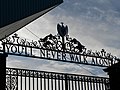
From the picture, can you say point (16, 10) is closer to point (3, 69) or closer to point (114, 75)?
point (3, 69)

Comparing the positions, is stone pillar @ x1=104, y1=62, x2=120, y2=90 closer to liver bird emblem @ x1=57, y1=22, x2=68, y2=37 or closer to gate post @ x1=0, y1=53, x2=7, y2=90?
liver bird emblem @ x1=57, y1=22, x2=68, y2=37

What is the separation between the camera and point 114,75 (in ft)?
40.9

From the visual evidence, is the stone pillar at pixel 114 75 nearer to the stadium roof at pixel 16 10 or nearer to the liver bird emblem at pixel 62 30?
the liver bird emblem at pixel 62 30

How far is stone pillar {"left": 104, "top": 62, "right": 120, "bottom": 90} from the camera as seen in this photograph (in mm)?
12287

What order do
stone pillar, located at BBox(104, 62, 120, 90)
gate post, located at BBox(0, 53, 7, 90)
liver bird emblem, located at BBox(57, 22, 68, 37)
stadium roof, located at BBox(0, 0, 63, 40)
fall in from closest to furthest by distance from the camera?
gate post, located at BBox(0, 53, 7, 90) < stadium roof, located at BBox(0, 0, 63, 40) < liver bird emblem, located at BBox(57, 22, 68, 37) < stone pillar, located at BBox(104, 62, 120, 90)

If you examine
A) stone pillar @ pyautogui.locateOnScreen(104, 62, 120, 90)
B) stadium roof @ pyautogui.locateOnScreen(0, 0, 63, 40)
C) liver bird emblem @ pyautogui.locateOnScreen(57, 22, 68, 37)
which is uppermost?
stadium roof @ pyautogui.locateOnScreen(0, 0, 63, 40)

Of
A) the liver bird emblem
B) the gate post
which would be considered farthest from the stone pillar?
the gate post

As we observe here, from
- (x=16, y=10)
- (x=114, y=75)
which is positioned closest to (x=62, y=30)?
(x=16, y=10)

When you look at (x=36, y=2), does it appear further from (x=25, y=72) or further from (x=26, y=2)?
(x=25, y=72)

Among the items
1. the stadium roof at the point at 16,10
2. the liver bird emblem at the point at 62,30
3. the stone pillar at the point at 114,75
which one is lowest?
the stone pillar at the point at 114,75

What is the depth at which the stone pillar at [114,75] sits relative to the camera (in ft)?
40.3

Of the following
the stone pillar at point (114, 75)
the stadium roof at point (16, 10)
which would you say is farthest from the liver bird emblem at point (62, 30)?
the stone pillar at point (114, 75)

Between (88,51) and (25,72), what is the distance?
261cm

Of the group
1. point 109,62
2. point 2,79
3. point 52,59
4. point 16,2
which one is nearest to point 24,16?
point 16,2
